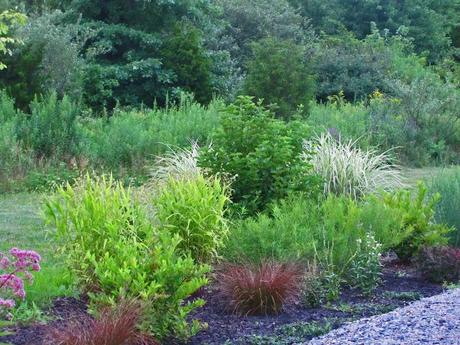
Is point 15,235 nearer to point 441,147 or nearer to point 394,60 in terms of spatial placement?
point 441,147

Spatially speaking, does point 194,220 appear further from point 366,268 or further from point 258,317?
point 366,268

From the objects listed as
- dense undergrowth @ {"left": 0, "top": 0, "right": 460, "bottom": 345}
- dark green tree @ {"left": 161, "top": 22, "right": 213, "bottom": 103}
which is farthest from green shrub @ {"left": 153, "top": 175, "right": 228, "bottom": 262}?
dark green tree @ {"left": 161, "top": 22, "right": 213, "bottom": 103}

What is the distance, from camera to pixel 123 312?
5598 millimetres

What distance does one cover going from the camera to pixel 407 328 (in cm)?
609

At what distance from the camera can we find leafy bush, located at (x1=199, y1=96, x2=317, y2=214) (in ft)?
30.7

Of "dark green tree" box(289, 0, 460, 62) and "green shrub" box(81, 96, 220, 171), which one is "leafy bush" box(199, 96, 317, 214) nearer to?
"green shrub" box(81, 96, 220, 171)

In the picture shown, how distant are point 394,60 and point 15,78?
15138 mm

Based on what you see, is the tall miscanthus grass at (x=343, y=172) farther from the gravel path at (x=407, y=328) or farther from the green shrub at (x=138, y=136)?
the gravel path at (x=407, y=328)

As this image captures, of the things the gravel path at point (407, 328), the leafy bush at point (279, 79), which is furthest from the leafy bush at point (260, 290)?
the leafy bush at point (279, 79)

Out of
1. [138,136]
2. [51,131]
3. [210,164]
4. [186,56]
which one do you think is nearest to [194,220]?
[210,164]

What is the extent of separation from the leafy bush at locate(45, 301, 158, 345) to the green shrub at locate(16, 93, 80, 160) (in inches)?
366

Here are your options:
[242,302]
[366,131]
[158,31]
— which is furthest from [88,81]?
[242,302]

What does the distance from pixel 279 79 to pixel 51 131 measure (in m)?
6.22

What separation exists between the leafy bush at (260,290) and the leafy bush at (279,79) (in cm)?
1211
